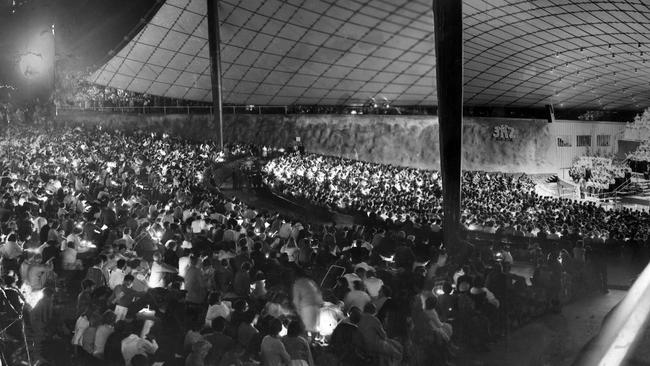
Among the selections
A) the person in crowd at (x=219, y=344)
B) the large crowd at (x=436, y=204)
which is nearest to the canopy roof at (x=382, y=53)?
the large crowd at (x=436, y=204)

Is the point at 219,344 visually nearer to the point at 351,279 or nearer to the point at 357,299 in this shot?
the point at 357,299

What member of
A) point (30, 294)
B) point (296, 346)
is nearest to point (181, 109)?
point (30, 294)

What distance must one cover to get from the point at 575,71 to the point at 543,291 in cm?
2726

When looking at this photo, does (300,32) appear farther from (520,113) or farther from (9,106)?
(9,106)

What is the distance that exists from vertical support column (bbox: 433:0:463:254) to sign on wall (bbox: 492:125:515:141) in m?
23.3

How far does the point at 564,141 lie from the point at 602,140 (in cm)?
467

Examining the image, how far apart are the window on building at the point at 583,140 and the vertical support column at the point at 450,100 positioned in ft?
95.1

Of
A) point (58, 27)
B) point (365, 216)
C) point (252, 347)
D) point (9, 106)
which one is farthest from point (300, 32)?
point (252, 347)

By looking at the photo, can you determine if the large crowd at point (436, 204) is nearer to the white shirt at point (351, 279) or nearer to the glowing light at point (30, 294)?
the white shirt at point (351, 279)

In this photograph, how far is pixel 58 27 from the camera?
29250 mm

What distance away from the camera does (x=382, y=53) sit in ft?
99.8

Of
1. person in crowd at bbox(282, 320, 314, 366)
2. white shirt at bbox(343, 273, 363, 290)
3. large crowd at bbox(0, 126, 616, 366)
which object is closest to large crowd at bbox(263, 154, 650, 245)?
large crowd at bbox(0, 126, 616, 366)

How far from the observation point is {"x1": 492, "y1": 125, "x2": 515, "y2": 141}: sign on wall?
32938 millimetres

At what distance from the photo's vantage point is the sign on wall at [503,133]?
108ft
